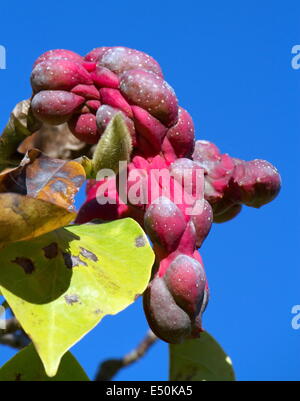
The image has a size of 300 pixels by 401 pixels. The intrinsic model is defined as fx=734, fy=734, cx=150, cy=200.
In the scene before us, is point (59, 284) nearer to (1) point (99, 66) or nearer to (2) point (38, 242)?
(2) point (38, 242)

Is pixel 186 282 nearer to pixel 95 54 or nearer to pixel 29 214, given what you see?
pixel 29 214

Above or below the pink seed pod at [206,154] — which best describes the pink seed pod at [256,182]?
below

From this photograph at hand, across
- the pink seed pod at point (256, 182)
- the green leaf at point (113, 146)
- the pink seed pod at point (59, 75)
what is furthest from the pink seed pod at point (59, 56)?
the pink seed pod at point (256, 182)

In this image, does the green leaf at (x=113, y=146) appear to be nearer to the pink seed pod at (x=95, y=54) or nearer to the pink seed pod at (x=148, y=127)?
the pink seed pod at (x=148, y=127)

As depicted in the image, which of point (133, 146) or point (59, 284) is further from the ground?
point (133, 146)

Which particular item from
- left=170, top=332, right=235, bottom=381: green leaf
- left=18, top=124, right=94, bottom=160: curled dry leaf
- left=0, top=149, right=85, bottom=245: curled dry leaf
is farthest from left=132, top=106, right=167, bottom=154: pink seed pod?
left=170, top=332, right=235, bottom=381: green leaf

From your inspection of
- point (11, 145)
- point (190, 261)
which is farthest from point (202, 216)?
point (11, 145)

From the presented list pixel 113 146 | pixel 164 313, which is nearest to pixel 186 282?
pixel 164 313
